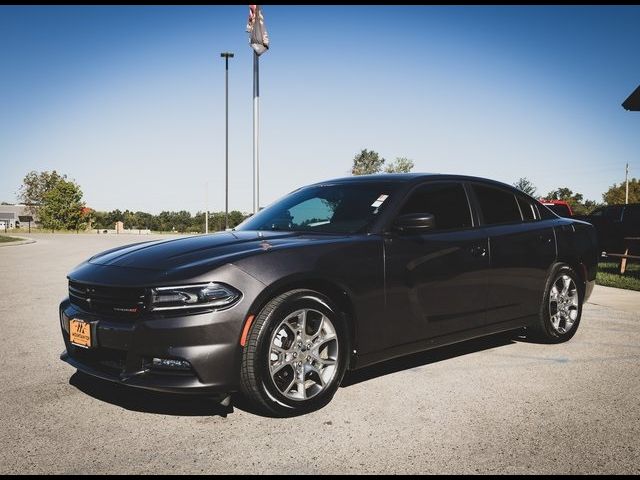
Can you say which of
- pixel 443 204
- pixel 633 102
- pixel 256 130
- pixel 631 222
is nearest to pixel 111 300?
pixel 443 204

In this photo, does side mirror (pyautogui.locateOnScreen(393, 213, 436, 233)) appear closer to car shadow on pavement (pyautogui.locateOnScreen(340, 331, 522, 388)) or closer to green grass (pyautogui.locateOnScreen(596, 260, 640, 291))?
car shadow on pavement (pyautogui.locateOnScreen(340, 331, 522, 388))

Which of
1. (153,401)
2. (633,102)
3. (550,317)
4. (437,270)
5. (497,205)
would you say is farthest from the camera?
(633,102)

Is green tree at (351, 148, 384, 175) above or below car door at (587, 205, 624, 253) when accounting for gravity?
above

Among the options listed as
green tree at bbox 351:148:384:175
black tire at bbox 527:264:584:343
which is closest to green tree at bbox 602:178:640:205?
green tree at bbox 351:148:384:175

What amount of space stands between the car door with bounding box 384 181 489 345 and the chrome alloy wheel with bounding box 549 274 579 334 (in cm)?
128

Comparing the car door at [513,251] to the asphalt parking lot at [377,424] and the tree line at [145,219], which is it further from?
the tree line at [145,219]

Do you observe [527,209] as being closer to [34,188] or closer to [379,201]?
[379,201]

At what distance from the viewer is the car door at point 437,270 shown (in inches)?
152

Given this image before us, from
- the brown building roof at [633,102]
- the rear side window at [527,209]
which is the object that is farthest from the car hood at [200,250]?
the brown building roof at [633,102]

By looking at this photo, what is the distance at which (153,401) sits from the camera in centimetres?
364

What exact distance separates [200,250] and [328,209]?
1.29 m

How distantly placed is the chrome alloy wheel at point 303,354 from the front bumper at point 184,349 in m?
0.29

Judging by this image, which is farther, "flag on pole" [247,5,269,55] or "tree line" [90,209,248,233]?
"tree line" [90,209,248,233]

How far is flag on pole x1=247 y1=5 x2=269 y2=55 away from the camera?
13531 millimetres
